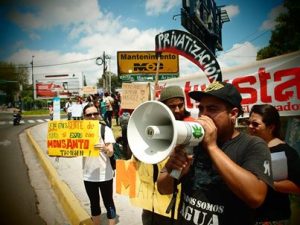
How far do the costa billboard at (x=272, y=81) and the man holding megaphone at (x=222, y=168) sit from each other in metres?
2.30

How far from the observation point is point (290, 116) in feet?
11.9

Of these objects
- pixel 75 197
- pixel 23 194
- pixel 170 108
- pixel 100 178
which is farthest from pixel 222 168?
pixel 23 194

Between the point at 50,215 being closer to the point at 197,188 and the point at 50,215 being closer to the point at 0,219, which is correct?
the point at 0,219

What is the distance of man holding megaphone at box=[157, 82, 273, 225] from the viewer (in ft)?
4.32

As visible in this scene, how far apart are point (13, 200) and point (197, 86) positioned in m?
3.67

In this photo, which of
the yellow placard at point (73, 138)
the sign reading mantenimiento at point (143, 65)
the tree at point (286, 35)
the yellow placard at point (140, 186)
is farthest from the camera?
the tree at point (286, 35)

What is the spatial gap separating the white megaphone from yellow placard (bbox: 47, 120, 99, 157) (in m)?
2.12

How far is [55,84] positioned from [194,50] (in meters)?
47.0

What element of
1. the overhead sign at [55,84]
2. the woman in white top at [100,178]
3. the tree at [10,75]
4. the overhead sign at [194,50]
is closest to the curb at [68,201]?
the woman in white top at [100,178]

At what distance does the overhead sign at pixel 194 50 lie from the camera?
12.3ft

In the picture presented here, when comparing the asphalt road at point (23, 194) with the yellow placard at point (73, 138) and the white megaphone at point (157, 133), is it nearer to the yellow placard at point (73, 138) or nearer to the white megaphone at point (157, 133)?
the yellow placard at point (73, 138)

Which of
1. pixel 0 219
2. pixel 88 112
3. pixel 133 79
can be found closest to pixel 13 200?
pixel 0 219

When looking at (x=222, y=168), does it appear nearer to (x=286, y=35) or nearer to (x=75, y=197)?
(x=75, y=197)

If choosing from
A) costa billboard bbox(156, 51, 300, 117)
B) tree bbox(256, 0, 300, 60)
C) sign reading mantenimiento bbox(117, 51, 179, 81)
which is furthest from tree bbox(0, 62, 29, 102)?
tree bbox(256, 0, 300, 60)
